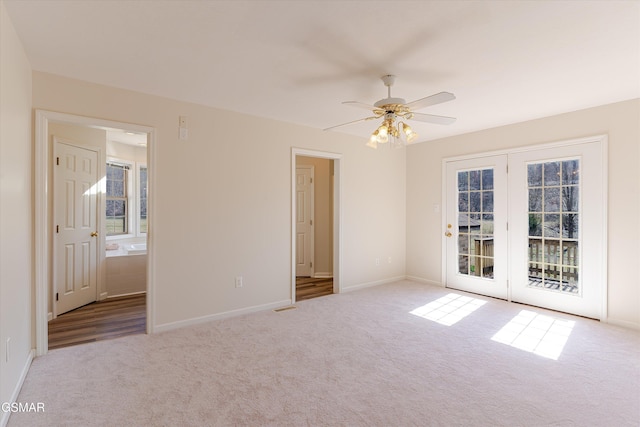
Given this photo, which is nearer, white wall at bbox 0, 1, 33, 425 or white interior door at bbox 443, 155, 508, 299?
white wall at bbox 0, 1, 33, 425

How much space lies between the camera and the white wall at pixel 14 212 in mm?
1896

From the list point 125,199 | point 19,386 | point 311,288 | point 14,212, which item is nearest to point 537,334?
point 311,288

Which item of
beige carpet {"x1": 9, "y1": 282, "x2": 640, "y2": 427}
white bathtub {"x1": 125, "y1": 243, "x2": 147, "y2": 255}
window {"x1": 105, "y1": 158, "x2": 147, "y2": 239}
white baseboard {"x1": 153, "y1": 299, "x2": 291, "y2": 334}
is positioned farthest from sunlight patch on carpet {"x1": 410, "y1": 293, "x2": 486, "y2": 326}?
window {"x1": 105, "y1": 158, "x2": 147, "y2": 239}

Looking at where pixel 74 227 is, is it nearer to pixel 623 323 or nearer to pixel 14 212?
pixel 14 212

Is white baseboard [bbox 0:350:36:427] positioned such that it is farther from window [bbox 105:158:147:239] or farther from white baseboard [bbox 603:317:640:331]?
white baseboard [bbox 603:317:640:331]

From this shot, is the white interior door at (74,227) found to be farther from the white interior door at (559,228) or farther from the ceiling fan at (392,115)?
the white interior door at (559,228)

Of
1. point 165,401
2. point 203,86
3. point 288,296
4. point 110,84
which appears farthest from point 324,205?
point 165,401

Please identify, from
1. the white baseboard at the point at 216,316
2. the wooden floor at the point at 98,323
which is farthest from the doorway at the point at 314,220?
the wooden floor at the point at 98,323

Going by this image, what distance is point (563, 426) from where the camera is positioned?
189 cm

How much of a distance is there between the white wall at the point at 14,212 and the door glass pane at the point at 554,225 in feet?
17.0

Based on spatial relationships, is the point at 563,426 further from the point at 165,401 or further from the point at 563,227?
the point at 563,227

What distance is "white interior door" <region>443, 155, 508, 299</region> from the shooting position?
4.49 metres

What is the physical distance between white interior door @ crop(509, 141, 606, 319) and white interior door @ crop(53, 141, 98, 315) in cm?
567

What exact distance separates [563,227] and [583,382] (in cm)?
218
